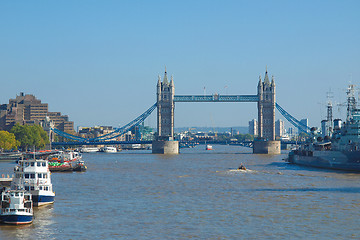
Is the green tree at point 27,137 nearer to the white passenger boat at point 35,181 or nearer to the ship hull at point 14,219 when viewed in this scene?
the white passenger boat at point 35,181

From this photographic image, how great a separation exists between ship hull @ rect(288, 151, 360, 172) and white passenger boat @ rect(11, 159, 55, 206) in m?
54.3

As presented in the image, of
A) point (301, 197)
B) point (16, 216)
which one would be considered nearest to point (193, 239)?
point (16, 216)

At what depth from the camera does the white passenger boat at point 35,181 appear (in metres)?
50.3

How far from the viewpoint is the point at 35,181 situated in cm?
5128

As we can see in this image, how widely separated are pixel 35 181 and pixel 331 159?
62.4 m

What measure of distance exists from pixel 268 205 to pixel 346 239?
14567 mm

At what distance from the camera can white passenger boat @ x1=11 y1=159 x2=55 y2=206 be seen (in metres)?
50.3

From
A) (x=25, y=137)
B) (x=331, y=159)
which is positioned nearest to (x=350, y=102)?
(x=331, y=159)

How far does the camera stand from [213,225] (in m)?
42.6

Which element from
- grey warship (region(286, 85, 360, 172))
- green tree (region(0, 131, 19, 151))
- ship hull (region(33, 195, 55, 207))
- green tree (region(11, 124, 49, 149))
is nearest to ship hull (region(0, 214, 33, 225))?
ship hull (region(33, 195, 55, 207))

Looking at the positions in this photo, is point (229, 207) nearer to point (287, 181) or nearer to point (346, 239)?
point (346, 239)

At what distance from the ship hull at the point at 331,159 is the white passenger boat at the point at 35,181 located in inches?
2140

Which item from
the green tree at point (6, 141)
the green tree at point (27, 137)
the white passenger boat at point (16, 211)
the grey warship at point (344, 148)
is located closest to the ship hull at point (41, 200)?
the white passenger boat at point (16, 211)

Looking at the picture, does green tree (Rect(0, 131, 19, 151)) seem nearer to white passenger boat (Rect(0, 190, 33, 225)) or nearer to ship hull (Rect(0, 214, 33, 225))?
white passenger boat (Rect(0, 190, 33, 225))
